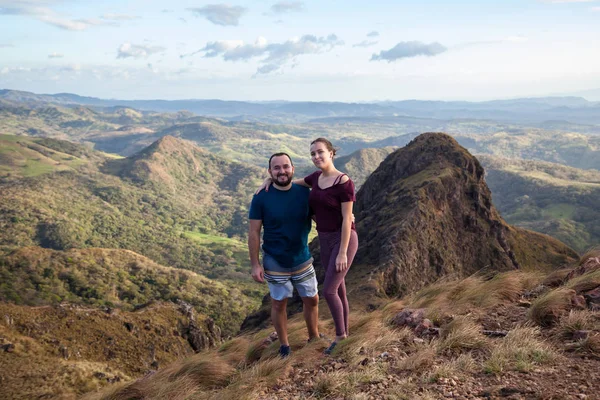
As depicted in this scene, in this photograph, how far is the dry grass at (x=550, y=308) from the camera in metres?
7.00

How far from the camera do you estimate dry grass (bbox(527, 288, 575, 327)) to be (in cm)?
700

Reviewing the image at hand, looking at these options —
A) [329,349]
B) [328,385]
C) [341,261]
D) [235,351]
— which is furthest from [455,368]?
[235,351]

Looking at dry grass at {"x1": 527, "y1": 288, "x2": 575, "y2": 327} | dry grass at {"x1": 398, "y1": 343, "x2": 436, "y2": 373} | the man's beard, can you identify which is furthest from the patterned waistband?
dry grass at {"x1": 527, "y1": 288, "x2": 575, "y2": 327}

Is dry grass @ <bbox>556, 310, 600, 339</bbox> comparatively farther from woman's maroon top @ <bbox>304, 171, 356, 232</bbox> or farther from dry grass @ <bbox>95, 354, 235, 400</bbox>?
dry grass @ <bbox>95, 354, 235, 400</bbox>

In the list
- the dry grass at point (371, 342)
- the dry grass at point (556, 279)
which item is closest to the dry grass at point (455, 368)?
the dry grass at point (371, 342)

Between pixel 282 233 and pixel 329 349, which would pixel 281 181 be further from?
pixel 329 349

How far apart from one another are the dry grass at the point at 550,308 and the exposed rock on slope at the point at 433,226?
23104 mm

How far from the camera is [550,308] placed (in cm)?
706

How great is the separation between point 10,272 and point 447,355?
282ft

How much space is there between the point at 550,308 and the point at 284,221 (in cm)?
492

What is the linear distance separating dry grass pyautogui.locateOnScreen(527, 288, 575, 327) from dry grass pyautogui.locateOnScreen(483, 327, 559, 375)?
0.94m

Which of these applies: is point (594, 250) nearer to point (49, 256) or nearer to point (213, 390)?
point (213, 390)

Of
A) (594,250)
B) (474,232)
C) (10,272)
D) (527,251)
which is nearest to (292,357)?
(594,250)

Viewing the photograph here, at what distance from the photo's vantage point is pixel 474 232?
47969mm
